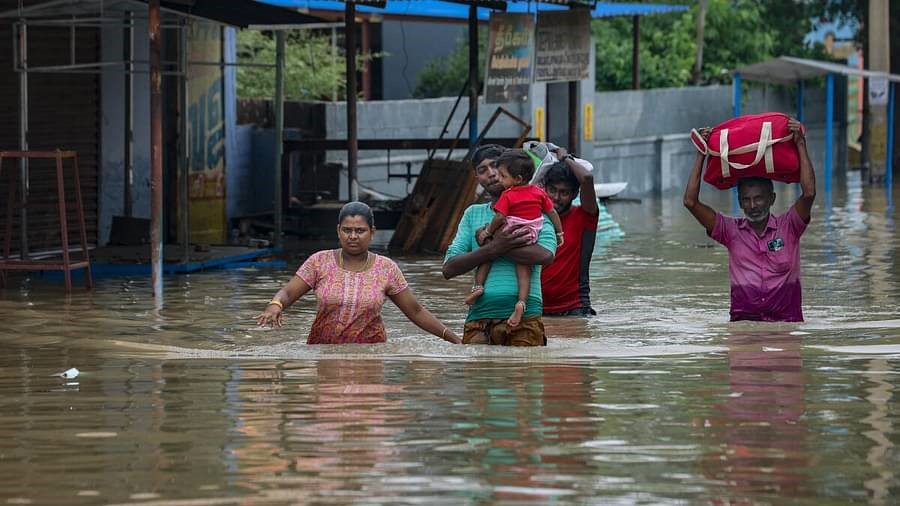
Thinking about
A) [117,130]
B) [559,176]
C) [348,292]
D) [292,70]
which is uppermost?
[292,70]

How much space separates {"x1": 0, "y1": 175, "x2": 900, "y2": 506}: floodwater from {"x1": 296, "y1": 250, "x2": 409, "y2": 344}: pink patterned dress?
14 centimetres

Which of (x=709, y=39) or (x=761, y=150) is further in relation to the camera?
(x=709, y=39)

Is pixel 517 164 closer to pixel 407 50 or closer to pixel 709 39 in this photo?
pixel 407 50

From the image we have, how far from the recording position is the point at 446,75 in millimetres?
31609

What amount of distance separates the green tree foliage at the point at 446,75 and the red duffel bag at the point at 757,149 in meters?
21.2

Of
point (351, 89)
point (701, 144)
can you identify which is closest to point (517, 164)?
point (701, 144)

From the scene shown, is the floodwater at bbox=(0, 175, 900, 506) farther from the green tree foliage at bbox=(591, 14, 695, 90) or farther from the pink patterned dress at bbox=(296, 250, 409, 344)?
the green tree foliage at bbox=(591, 14, 695, 90)

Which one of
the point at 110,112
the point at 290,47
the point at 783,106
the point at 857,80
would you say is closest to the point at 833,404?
the point at 110,112

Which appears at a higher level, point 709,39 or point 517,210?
point 709,39

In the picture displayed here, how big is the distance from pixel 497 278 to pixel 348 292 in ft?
2.53

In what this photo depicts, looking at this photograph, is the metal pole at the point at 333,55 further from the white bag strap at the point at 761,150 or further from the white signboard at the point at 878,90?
the white bag strap at the point at 761,150

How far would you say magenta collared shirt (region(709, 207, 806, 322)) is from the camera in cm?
976

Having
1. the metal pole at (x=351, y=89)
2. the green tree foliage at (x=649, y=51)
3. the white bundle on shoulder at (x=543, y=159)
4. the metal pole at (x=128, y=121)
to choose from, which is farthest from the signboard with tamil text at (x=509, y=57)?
the green tree foliage at (x=649, y=51)

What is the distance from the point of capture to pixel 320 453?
6250 mm
